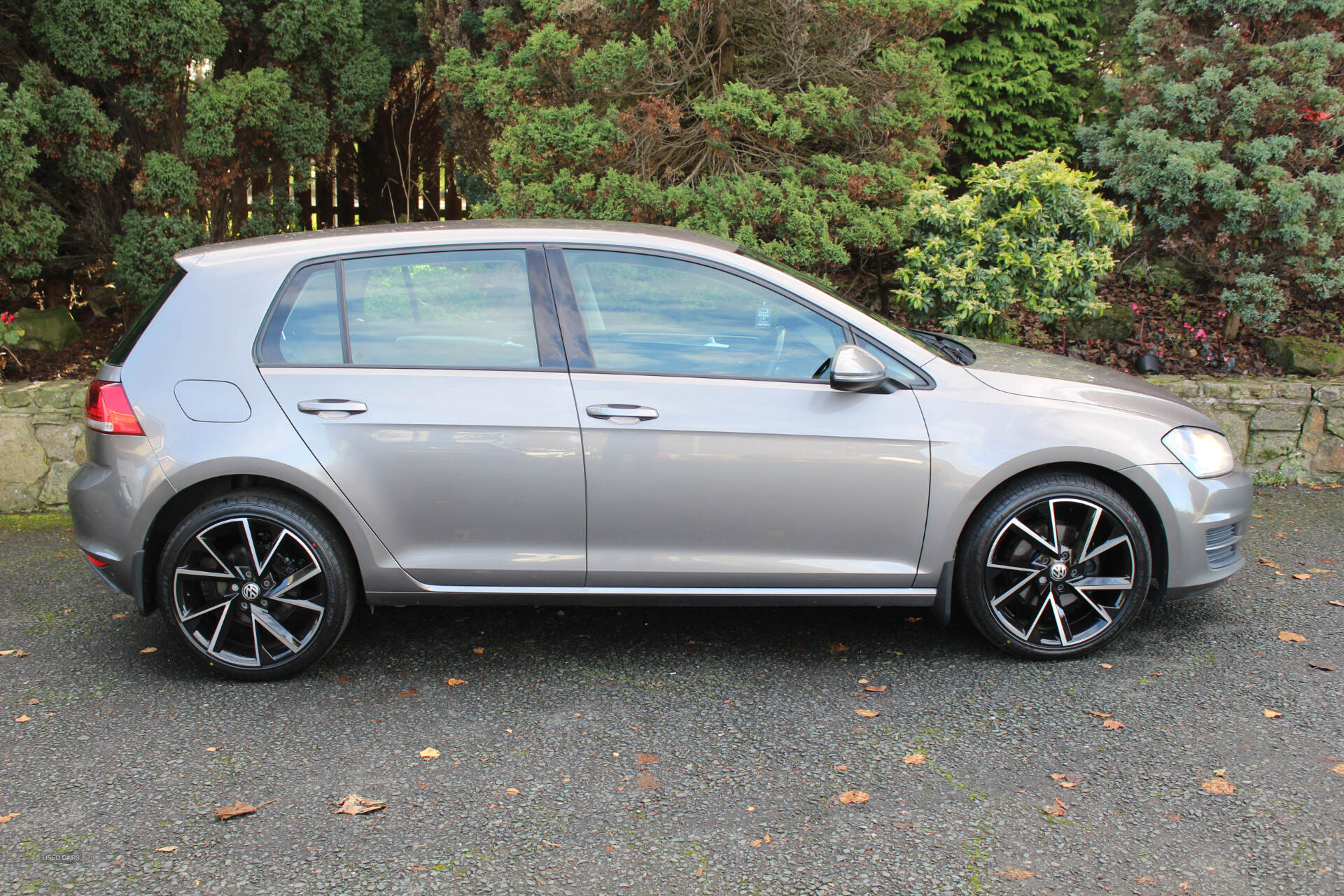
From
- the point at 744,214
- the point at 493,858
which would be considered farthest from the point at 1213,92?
the point at 493,858

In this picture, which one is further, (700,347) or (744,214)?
(744,214)

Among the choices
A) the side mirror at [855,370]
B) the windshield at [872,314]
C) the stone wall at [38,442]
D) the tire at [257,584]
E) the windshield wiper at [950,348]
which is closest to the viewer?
the side mirror at [855,370]

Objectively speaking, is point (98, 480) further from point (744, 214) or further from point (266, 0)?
point (266, 0)

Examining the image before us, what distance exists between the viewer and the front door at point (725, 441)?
12.3 ft

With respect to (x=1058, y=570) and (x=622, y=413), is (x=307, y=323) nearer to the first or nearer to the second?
(x=622, y=413)

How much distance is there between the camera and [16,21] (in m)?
7.73

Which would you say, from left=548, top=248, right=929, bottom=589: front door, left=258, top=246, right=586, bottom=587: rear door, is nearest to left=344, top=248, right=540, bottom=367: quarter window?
left=258, top=246, right=586, bottom=587: rear door

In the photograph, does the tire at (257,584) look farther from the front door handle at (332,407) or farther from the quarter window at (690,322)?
the quarter window at (690,322)

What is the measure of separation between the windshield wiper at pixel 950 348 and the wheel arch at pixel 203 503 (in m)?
2.40

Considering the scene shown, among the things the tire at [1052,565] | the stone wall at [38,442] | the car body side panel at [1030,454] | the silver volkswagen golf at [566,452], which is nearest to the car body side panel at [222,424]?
the silver volkswagen golf at [566,452]

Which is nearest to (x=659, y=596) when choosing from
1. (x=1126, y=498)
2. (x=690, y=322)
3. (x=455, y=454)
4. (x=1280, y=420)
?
(x=455, y=454)

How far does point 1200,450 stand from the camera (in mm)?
4039

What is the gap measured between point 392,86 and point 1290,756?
952 centimetres

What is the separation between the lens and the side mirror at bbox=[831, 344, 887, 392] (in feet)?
12.1
